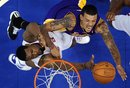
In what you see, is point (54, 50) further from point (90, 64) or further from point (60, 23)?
point (90, 64)

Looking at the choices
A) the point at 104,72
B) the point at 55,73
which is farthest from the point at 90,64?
the point at 55,73

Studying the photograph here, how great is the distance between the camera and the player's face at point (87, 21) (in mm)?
3957

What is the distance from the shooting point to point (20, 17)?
4418 millimetres

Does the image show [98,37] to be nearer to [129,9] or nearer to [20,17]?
[129,9]

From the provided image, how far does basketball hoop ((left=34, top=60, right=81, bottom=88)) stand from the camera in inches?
165

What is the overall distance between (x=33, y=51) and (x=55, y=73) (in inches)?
15.2

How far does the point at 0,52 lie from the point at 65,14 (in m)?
0.85

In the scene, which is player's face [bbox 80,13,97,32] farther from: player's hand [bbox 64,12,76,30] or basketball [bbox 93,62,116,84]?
basketball [bbox 93,62,116,84]

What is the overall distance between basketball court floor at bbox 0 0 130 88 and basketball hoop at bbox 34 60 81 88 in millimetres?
65

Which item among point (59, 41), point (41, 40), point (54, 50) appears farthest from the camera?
point (59, 41)

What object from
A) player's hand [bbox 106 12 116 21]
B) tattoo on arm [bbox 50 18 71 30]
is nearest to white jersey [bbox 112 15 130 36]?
player's hand [bbox 106 12 116 21]

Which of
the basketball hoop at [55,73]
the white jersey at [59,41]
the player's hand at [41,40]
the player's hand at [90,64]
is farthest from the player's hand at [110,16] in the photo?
the player's hand at [41,40]

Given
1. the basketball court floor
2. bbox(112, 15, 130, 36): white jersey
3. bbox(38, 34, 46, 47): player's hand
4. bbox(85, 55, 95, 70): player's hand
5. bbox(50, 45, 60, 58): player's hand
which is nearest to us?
bbox(50, 45, 60, 58): player's hand

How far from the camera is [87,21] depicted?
3.98 meters
